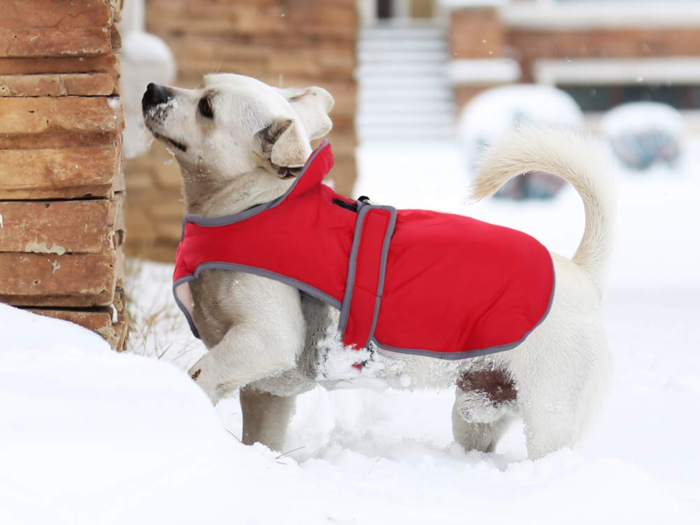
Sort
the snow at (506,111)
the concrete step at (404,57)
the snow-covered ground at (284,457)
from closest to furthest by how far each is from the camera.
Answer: the snow-covered ground at (284,457), the snow at (506,111), the concrete step at (404,57)

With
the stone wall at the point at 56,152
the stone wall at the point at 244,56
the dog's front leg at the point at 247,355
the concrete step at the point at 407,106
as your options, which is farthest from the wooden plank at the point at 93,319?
the concrete step at the point at 407,106

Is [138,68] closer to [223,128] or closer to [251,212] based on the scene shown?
[223,128]

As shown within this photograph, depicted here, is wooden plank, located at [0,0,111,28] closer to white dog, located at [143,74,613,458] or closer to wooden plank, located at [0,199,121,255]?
white dog, located at [143,74,613,458]

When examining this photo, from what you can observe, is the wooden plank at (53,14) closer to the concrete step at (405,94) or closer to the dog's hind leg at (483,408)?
the dog's hind leg at (483,408)

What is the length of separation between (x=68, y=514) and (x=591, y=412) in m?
1.48

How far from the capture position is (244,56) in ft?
19.9

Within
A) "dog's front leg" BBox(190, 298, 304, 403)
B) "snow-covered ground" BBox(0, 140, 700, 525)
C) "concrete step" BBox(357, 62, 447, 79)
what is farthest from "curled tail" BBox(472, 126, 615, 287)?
"concrete step" BBox(357, 62, 447, 79)

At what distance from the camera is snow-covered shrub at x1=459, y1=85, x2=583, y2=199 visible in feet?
33.0

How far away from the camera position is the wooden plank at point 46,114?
2.28 metres

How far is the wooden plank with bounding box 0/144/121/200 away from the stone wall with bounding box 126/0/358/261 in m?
3.45

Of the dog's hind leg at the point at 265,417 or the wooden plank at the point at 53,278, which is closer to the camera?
the wooden plank at the point at 53,278

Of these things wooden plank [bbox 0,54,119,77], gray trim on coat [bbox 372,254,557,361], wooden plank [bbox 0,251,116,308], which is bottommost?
gray trim on coat [bbox 372,254,557,361]

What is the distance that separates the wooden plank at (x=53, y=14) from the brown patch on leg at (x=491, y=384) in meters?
1.38

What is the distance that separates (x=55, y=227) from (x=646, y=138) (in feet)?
36.5
